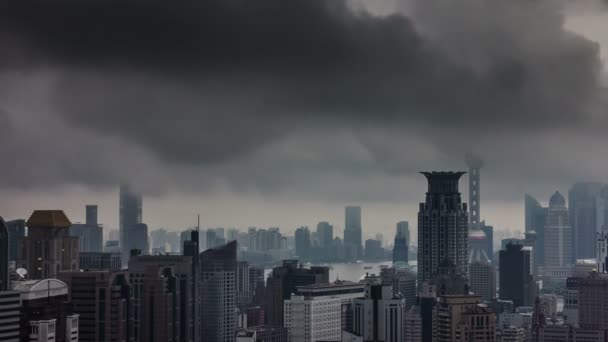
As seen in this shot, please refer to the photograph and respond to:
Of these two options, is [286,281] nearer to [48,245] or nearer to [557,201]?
[48,245]

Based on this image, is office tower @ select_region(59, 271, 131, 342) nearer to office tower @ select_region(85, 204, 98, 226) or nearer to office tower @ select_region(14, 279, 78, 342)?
office tower @ select_region(14, 279, 78, 342)

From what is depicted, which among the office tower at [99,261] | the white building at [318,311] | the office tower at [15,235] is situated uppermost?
the office tower at [15,235]

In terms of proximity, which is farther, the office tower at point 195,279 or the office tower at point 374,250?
the office tower at point 374,250

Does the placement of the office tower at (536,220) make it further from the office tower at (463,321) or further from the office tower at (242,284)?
the office tower at (463,321)

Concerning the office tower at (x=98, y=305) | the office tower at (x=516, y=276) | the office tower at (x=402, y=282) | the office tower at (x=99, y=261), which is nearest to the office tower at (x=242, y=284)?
the office tower at (x=99, y=261)

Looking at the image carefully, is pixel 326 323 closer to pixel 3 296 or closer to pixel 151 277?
pixel 151 277

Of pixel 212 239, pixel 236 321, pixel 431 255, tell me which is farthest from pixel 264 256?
pixel 236 321
